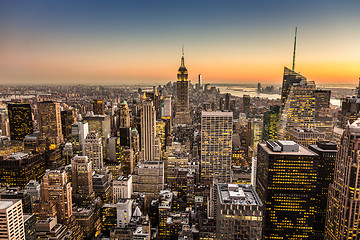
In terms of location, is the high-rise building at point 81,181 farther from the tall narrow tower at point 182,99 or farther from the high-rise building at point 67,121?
the tall narrow tower at point 182,99

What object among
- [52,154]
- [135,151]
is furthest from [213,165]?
[52,154]

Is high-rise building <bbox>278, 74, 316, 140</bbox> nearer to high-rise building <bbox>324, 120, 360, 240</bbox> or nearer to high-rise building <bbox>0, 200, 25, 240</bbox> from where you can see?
high-rise building <bbox>324, 120, 360, 240</bbox>

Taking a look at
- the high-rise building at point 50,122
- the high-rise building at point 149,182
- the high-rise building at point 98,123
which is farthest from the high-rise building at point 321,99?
the high-rise building at point 50,122

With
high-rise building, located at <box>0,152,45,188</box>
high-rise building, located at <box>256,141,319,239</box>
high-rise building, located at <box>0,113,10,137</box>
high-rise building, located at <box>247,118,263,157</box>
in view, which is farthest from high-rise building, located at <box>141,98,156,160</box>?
high-rise building, located at <box>256,141,319,239</box>

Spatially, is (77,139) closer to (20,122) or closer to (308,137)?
(20,122)

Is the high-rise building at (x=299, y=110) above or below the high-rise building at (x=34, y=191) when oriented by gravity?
above

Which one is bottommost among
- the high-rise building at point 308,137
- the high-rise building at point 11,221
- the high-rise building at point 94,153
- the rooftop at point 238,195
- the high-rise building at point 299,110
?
the high-rise building at point 94,153
